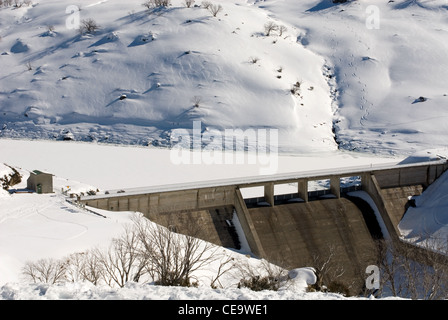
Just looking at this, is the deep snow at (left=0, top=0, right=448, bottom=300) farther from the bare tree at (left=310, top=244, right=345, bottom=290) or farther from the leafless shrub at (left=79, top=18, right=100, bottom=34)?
the bare tree at (left=310, top=244, right=345, bottom=290)

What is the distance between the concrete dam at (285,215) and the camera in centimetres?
3569

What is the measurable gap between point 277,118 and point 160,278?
43962 mm

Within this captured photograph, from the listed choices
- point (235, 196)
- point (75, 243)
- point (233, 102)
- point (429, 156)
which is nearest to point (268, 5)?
point (233, 102)

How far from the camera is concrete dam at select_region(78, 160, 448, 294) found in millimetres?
35688

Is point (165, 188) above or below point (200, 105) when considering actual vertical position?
below

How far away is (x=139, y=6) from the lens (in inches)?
3556

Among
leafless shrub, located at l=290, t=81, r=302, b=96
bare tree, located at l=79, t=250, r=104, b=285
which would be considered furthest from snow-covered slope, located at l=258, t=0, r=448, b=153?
bare tree, located at l=79, t=250, r=104, b=285

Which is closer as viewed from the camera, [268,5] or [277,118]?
[277,118]

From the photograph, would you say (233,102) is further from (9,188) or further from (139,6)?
(9,188)

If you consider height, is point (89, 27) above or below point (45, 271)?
above

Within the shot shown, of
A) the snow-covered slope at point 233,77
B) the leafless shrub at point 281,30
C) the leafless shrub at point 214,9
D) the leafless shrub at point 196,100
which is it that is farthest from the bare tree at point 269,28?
the leafless shrub at point 196,100

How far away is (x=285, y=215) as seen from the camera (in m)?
39.2

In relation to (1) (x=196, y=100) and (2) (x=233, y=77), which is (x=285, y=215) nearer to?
(1) (x=196, y=100)

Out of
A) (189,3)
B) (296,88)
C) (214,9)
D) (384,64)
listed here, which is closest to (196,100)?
(296,88)
